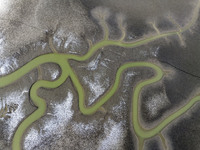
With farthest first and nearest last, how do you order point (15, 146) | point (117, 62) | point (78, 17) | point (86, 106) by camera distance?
point (78, 17) < point (117, 62) < point (86, 106) < point (15, 146)

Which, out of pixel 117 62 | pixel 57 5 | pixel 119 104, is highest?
pixel 57 5

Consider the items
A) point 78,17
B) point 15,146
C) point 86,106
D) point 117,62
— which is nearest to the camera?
point 15,146

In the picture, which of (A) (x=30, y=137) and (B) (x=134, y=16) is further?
(B) (x=134, y=16)

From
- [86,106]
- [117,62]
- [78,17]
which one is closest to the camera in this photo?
[86,106]

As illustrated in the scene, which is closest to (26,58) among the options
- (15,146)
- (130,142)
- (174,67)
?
(15,146)

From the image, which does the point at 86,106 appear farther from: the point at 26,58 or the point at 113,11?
the point at 113,11

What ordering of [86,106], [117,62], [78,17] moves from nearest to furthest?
[86,106] < [117,62] < [78,17]

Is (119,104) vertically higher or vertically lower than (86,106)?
lower

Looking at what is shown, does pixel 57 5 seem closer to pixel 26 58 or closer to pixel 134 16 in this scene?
pixel 26 58

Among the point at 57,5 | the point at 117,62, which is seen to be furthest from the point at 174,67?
the point at 57,5
